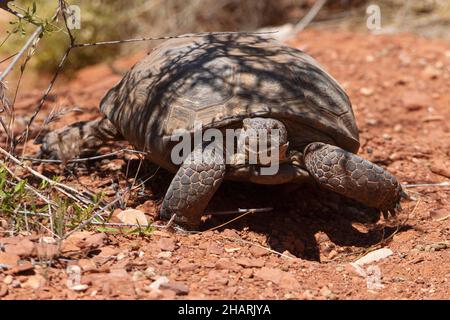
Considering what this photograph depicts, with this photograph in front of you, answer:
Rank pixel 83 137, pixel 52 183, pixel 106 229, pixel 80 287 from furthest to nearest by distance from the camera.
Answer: pixel 83 137, pixel 52 183, pixel 106 229, pixel 80 287

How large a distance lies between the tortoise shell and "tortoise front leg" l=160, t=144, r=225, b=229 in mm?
206

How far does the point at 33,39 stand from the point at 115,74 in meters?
3.70

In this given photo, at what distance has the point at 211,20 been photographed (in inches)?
356

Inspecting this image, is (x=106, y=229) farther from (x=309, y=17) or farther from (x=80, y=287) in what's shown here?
(x=309, y=17)

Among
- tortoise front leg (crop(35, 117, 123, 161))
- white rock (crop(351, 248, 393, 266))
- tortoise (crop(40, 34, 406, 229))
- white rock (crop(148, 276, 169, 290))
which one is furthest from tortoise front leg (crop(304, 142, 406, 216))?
A: tortoise front leg (crop(35, 117, 123, 161))

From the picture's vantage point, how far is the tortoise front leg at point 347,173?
4.05 meters

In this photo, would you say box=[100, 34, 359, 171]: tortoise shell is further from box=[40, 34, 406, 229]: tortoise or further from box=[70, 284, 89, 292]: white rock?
box=[70, 284, 89, 292]: white rock

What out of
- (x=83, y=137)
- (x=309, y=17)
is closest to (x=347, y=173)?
(x=83, y=137)

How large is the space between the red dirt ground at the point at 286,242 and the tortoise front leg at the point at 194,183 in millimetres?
171

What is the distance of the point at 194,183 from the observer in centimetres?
399

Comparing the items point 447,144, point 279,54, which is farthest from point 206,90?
point 447,144

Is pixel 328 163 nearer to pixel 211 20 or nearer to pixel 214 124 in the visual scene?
pixel 214 124

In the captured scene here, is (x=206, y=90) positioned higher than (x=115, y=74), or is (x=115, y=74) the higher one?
(x=206, y=90)

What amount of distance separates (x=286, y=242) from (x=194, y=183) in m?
0.78
